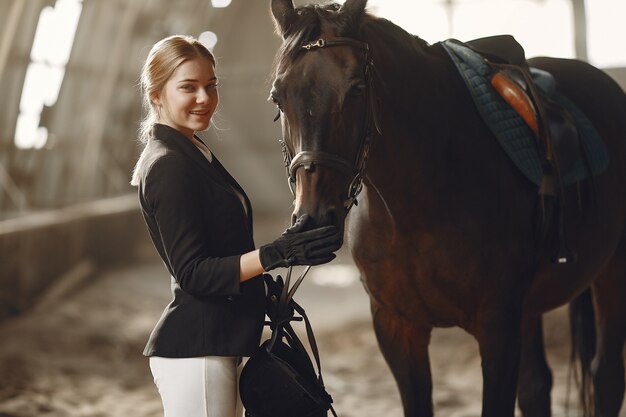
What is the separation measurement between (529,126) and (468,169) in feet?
1.09

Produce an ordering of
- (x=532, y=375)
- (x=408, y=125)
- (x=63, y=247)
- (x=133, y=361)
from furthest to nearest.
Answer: (x=63, y=247) < (x=133, y=361) < (x=532, y=375) < (x=408, y=125)

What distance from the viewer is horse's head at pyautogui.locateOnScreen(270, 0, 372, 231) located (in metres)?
1.71

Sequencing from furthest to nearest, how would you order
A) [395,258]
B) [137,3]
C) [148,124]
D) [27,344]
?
[137,3] → [27,344] → [395,258] → [148,124]

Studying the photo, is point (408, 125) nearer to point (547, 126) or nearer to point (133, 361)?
point (547, 126)

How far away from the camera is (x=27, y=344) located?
5691mm

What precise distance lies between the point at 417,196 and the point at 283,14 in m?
0.62

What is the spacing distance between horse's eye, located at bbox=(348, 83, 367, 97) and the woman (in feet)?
1.03

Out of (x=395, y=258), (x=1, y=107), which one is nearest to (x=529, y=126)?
(x=395, y=258)

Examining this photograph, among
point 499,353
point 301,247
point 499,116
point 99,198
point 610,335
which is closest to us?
point 301,247

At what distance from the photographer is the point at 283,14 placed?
1.89 m

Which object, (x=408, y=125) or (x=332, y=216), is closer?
(x=332, y=216)

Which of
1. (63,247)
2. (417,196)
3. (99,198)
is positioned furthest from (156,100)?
(99,198)

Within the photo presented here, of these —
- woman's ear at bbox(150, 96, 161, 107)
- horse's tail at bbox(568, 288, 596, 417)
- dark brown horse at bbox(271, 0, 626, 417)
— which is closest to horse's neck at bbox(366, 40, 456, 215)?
dark brown horse at bbox(271, 0, 626, 417)

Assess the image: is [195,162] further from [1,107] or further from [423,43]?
[1,107]
